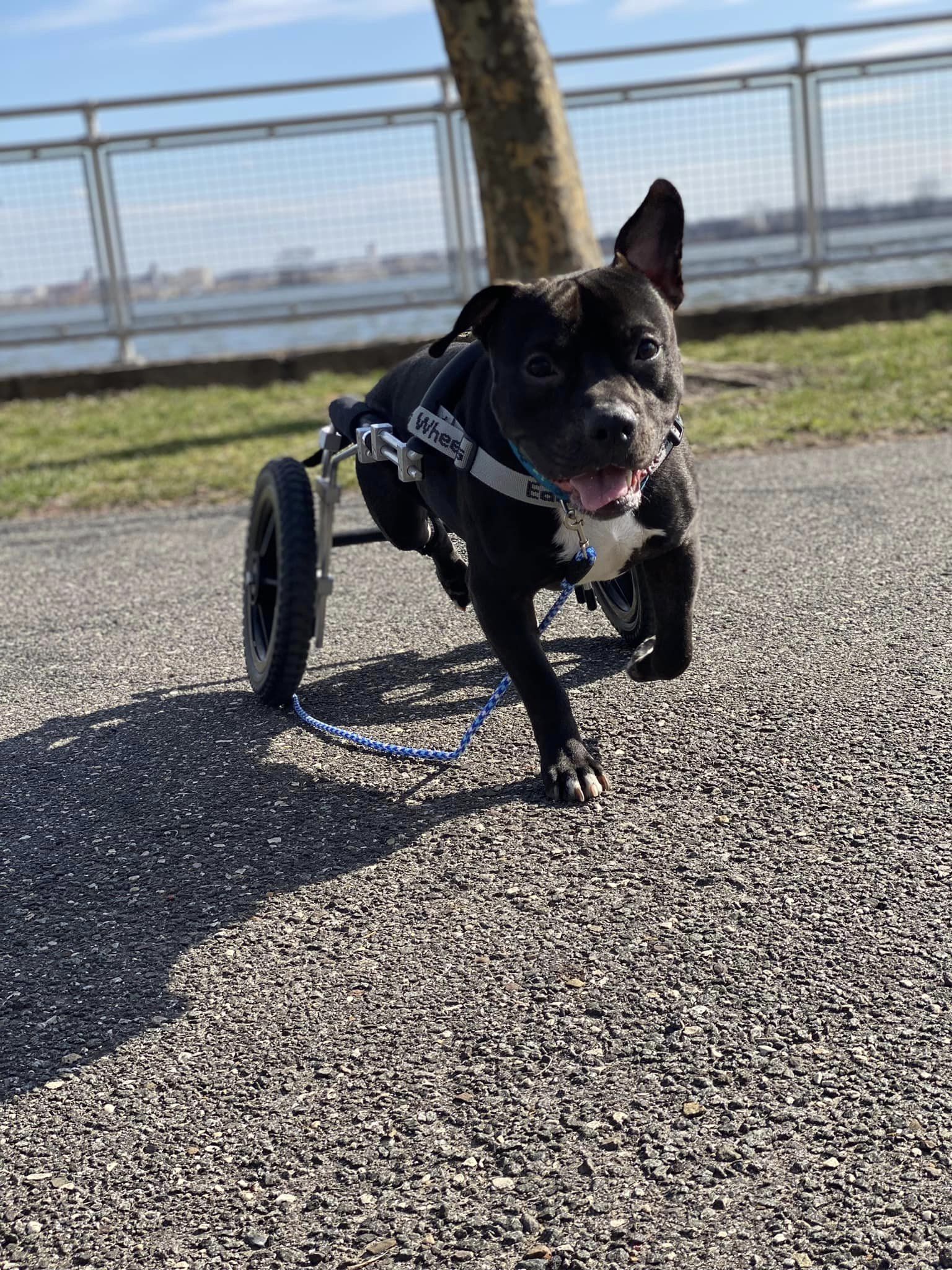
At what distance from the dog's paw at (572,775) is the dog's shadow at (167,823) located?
0.28 feet

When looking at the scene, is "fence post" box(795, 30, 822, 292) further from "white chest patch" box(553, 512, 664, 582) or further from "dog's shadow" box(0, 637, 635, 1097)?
"white chest patch" box(553, 512, 664, 582)

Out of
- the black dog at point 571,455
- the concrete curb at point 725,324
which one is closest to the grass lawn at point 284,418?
the concrete curb at point 725,324

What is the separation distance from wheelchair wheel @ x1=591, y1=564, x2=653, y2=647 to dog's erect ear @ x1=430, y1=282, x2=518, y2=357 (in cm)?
101

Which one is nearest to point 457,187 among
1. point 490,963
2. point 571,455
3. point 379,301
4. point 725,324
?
point 379,301

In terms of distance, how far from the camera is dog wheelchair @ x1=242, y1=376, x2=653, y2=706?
3859 mm

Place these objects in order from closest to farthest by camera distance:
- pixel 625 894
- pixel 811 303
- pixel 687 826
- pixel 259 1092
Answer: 1. pixel 259 1092
2. pixel 625 894
3. pixel 687 826
4. pixel 811 303

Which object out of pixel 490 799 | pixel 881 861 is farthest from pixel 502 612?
pixel 881 861

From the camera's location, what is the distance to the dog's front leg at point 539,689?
10.7 feet

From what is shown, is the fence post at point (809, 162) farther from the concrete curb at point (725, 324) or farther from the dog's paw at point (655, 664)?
the dog's paw at point (655, 664)

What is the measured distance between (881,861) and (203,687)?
2350 millimetres

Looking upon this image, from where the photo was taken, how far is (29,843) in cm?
338

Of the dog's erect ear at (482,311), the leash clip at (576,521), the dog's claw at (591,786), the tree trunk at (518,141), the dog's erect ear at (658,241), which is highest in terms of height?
the tree trunk at (518,141)

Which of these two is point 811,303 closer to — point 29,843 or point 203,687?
point 203,687

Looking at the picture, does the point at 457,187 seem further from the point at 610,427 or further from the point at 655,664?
the point at 610,427
